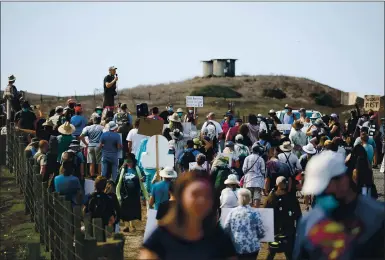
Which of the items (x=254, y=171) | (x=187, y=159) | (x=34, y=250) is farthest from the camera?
(x=187, y=159)

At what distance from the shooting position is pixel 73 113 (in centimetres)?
2345

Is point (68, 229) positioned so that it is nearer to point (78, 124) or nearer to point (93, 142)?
point (93, 142)

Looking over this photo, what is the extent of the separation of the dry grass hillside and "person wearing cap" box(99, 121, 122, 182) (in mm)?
35274

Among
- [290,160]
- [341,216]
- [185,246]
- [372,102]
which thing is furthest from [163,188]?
[372,102]

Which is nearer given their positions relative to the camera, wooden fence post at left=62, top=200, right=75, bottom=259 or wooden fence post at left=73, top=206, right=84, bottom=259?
wooden fence post at left=73, top=206, right=84, bottom=259

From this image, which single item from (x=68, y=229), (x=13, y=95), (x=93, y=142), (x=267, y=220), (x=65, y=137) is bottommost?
(x=68, y=229)

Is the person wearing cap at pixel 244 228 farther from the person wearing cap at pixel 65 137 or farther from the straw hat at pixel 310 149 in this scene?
the person wearing cap at pixel 65 137

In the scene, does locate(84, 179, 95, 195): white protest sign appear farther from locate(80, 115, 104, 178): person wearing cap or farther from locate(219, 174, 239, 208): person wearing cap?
locate(80, 115, 104, 178): person wearing cap

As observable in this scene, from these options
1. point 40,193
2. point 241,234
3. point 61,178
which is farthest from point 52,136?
point 241,234

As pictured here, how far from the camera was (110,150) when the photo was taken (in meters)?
19.1

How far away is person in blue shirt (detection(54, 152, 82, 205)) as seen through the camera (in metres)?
14.0

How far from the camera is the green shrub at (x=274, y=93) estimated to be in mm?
75188

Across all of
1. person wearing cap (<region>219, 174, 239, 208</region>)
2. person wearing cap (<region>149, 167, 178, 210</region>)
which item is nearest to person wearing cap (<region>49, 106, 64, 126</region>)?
person wearing cap (<region>149, 167, 178, 210</region>)

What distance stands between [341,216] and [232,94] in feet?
213
